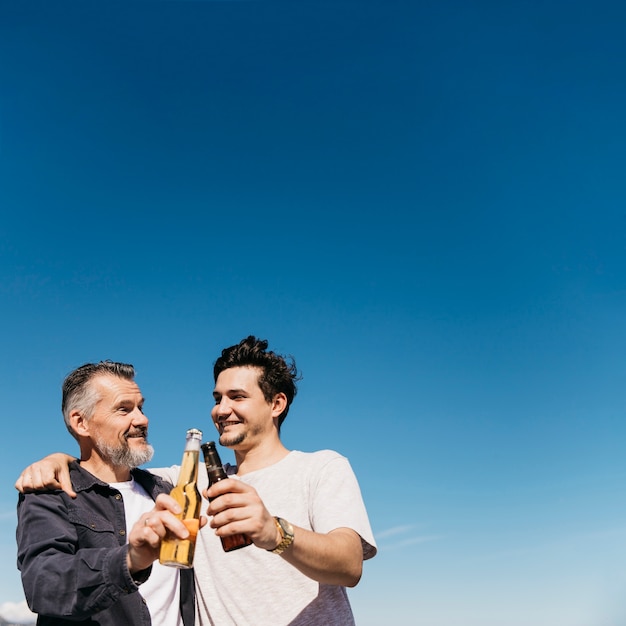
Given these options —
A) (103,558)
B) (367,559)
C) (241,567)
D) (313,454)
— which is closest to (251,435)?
(313,454)

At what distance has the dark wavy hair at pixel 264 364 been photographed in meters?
6.54

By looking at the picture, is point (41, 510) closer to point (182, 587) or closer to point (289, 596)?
point (182, 587)

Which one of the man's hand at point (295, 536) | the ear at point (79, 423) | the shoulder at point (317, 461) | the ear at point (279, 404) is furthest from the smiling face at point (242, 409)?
the man's hand at point (295, 536)

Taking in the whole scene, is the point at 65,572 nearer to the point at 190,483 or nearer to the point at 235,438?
Answer: the point at 190,483

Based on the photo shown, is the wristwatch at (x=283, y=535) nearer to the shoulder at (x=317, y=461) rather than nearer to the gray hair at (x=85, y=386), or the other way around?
the shoulder at (x=317, y=461)

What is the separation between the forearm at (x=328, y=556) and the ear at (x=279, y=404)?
87.6 inches

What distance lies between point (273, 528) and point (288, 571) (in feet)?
5.71

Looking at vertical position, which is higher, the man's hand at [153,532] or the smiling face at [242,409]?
the smiling face at [242,409]

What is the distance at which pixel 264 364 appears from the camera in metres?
6.65

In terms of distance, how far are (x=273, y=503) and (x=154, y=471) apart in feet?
4.97

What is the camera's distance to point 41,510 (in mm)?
4312

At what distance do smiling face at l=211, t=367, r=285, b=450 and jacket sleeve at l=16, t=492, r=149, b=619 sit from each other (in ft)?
6.44

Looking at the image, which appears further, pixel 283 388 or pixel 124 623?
pixel 283 388

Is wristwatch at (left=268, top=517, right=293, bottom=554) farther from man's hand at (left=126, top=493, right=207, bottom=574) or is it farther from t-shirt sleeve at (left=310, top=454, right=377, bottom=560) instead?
t-shirt sleeve at (left=310, top=454, right=377, bottom=560)
